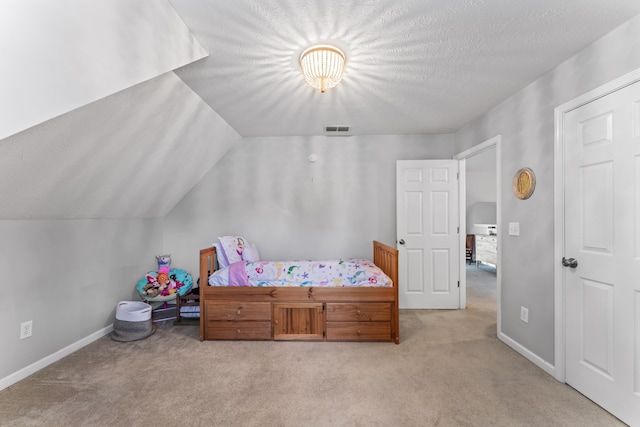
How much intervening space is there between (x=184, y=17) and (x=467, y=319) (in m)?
3.83

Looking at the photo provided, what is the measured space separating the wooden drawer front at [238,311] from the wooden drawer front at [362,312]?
0.65m

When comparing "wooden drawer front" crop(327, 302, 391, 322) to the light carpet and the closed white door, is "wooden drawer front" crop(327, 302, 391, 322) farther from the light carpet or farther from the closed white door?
the closed white door

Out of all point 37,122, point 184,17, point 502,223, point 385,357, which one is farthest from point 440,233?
point 37,122

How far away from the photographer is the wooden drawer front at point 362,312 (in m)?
2.66

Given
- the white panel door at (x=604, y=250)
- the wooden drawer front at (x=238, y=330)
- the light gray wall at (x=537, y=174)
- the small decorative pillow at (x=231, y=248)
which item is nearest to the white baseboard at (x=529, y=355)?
the light gray wall at (x=537, y=174)

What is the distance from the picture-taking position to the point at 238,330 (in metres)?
2.72

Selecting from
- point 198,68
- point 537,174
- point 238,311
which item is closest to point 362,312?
point 238,311

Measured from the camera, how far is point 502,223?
106 inches

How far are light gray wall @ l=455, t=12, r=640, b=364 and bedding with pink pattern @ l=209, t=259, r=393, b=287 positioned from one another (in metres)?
1.14

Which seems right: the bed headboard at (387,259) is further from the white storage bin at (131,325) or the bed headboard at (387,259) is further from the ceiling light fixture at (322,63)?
the white storage bin at (131,325)

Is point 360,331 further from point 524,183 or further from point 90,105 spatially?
point 90,105

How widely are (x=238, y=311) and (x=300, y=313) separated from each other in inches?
24.2

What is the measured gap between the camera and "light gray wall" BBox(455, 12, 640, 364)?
1.82m

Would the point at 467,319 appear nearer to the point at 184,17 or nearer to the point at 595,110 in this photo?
the point at 595,110
